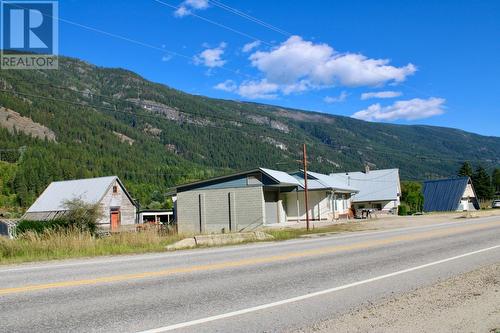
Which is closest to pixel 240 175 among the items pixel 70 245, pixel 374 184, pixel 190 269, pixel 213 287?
pixel 70 245

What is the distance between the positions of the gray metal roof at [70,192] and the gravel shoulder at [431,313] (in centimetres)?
5018

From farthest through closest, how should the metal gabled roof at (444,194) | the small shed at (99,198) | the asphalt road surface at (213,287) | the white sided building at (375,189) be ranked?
the metal gabled roof at (444,194)
the white sided building at (375,189)
the small shed at (99,198)
the asphalt road surface at (213,287)

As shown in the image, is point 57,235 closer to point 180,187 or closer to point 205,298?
point 205,298

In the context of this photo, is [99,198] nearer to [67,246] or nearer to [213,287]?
[67,246]

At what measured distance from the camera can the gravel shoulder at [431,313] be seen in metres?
6.38

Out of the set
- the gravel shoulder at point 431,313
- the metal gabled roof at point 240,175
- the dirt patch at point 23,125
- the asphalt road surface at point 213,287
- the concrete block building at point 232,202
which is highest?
the dirt patch at point 23,125

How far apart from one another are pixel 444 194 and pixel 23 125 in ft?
523

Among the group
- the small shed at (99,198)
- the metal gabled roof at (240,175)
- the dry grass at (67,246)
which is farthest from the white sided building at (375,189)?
the dry grass at (67,246)

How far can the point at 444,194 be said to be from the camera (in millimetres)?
74188

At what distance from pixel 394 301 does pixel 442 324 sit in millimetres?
1474

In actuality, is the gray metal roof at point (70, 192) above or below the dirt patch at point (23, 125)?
below

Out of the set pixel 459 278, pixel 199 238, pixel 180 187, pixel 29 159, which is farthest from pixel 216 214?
pixel 29 159

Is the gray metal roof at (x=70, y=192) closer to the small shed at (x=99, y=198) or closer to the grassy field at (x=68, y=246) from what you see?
the small shed at (x=99, y=198)

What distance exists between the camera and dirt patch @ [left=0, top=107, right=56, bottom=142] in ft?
591
